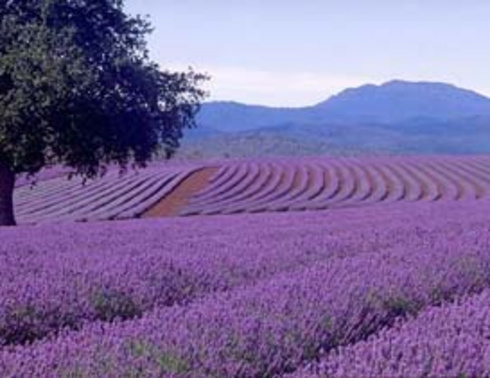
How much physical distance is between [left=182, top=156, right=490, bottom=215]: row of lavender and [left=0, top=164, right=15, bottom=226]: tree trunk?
784 cm

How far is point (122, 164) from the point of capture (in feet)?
58.9

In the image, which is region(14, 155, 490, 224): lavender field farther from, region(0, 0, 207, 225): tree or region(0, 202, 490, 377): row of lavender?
region(0, 202, 490, 377): row of lavender

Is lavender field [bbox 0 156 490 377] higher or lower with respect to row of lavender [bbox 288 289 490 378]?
lower

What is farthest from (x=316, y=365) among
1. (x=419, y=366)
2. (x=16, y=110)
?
(x=16, y=110)

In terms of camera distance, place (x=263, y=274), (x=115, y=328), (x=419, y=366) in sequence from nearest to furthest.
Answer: (x=419, y=366)
(x=115, y=328)
(x=263, y=274)

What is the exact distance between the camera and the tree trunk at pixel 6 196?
17.7 meters

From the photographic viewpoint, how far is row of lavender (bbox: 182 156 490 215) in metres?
27.6

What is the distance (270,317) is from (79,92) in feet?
42.8

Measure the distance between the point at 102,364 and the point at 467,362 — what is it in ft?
3.60

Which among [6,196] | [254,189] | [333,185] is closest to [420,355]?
[6,196]

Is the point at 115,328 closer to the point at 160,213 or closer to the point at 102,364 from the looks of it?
the point at 102,364

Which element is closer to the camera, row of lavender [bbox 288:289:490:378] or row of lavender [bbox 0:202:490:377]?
row of lavender [bbox 288:289:490:378]

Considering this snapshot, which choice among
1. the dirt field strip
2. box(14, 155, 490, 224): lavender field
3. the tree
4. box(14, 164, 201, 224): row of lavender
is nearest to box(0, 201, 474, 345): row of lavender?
the tree

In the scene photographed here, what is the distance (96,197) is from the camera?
30906mm
